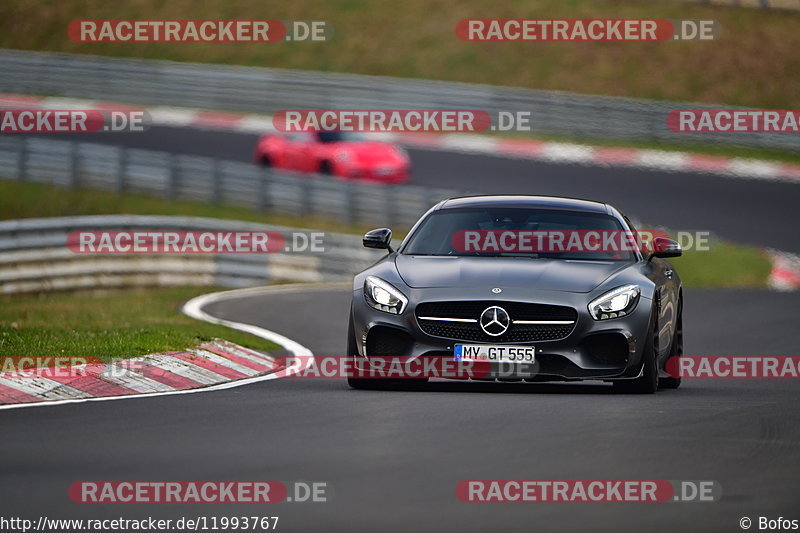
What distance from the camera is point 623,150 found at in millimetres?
35719

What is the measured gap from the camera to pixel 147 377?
11.6 m

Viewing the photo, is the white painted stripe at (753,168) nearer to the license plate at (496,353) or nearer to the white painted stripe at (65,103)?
the white painted stripe at (65,103)

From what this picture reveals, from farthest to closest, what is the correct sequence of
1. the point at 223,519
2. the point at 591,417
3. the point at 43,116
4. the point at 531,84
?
1. the point at 531,84
2. the point at 43,116
3. the point at 591,417
4. the point at 223,519

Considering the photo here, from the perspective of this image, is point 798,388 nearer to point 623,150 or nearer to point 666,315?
point 666,315

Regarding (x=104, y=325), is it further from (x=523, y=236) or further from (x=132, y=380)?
(x=523, y=236)

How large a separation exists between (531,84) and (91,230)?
21.1 m

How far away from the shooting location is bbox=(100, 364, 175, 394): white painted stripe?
11328mm

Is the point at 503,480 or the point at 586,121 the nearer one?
the point at 503,480

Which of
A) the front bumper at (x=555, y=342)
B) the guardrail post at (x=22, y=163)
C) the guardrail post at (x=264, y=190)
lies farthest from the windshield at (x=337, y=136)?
the front bumper at (x=555, y=342)

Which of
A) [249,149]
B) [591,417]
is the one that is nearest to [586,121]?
[249,149]

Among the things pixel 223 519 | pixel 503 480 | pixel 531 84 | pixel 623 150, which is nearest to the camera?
pixel 223 519

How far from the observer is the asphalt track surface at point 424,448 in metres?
6.79

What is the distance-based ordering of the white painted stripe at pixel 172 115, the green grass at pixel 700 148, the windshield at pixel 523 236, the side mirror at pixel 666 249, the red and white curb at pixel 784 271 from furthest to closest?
the white painted stripe at pixel 172 115
the green grass at pixel 700 148
the red and white curb at pixel 784 271
the side mirror at pixel 666 249
the windshield at pixel 523 236

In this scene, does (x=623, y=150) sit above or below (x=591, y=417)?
above
